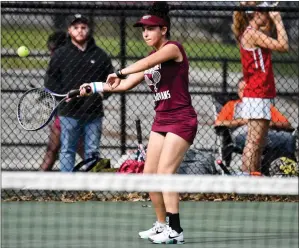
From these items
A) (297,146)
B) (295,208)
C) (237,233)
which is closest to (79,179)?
(237,233)

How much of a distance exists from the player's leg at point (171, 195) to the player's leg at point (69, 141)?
274 cm

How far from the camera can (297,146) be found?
34.9 feet

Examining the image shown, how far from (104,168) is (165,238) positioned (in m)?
2.64

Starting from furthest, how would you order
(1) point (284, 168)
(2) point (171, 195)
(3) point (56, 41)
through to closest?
(3) point (56, 41) < (1) point (284, 168) < (2) point (171, 195)

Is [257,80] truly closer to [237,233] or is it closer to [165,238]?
[237,233]

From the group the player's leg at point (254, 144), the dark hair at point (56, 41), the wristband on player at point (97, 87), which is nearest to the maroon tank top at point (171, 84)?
the wristband on player at point (97, 87)

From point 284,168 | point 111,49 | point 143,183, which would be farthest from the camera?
point 111,49

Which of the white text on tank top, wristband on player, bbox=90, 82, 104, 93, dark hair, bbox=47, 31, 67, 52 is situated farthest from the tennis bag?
wristband on player, bbox=90, 82, 104, 93

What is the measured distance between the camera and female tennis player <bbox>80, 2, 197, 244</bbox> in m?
7.12

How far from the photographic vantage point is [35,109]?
7980 millimetres

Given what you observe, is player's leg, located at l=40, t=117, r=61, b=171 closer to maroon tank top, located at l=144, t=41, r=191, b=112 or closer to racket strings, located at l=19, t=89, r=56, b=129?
racket strings, located at l=19, t=89, r=56, b=129

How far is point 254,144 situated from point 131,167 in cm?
117

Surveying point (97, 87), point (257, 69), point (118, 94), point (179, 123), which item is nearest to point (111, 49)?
point (118, 94)

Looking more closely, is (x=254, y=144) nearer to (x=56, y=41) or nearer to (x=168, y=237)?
(x=56, y=41)
